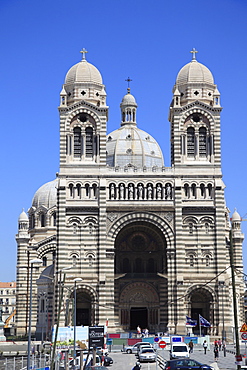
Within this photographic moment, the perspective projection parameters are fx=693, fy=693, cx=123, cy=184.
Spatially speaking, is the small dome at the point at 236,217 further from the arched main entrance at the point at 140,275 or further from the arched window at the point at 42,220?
the arched window at the point at 42,220

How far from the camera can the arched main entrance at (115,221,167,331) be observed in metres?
67.6

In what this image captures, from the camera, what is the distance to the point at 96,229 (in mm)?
65250

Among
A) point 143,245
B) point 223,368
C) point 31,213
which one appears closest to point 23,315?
point 31,213

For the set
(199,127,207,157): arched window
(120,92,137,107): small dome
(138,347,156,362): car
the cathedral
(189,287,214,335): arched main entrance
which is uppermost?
(120,92,137,107): small dome

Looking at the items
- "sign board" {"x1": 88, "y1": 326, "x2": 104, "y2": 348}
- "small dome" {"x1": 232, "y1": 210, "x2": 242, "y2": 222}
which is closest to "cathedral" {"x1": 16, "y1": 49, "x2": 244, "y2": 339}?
"sign board" {"x1": 88, "y1": 326, "x2": 104, "y2": 348}

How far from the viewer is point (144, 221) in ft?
216

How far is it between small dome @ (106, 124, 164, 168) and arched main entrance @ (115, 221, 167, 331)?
12969 millimetres

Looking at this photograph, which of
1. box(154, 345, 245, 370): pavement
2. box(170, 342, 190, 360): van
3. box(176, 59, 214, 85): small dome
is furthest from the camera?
box(176, 59, 214, 85): small dome

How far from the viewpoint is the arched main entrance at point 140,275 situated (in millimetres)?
67562

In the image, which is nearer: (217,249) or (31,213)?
(217,249)

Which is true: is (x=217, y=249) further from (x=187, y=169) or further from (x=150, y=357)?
(x=150, y=357)

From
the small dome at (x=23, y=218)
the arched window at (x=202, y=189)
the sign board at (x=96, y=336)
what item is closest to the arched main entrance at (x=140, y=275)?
the arched window at (x=202, y=189)

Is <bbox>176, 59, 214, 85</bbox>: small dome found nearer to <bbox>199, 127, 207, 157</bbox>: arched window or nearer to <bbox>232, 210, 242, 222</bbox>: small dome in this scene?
<bbox>199, 127, 207, 157</bbox>: arched window

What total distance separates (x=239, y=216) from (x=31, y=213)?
27145 millimetres
